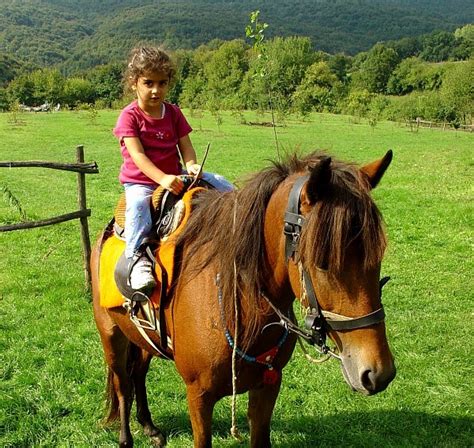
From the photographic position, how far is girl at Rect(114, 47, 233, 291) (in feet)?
9.99

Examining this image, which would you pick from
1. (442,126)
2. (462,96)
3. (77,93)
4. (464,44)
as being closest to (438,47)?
(464,44)

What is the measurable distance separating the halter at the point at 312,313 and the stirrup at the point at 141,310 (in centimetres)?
118

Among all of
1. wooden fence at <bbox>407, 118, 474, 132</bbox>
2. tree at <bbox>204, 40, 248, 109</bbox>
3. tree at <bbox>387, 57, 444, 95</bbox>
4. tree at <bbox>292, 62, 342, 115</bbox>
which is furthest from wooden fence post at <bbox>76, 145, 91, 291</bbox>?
tree at <bbox>387, 57, 444, 95</bbox>

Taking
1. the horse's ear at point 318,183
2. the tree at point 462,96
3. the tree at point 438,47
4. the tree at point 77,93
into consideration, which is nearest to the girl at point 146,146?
the horse's ear at point 318,183

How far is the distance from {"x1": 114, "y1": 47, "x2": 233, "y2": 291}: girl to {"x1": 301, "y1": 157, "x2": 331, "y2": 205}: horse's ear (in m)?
1.18

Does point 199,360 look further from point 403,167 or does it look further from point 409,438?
point 403,167

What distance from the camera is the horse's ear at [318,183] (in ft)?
6.30

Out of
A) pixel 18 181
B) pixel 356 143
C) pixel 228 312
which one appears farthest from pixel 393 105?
pixel 228 312

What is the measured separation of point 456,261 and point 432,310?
2.31 metres

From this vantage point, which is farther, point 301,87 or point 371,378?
point 301,87

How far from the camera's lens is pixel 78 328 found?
6.10 m

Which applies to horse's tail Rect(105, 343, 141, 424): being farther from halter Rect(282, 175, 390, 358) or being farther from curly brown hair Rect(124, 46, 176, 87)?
halter Rect(282, 175, 390, 358)

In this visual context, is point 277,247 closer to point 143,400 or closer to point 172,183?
point 172,183

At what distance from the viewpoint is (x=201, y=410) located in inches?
111
